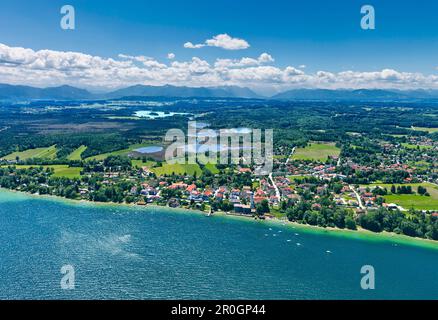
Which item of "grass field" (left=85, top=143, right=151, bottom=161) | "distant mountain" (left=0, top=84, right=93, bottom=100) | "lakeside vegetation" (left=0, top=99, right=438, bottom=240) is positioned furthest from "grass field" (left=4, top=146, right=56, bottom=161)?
"distant mountain" (left=0, top=84, right=93, bottom=100)

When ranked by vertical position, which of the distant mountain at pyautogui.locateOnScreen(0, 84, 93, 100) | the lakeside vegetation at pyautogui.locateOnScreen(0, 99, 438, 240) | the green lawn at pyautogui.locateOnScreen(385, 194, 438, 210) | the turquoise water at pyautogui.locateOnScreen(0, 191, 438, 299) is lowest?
the turquoise water at pyautogui.locateOnScreen(0, 191, 438, 299)

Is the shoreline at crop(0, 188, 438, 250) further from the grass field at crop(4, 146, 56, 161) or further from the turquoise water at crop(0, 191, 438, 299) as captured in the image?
the grass field at crop(4, 146, 56, 161)

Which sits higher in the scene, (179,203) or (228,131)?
(228,131)

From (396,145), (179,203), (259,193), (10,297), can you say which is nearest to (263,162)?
(259,193)

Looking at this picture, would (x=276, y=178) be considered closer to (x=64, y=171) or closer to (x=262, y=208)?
(x=262, y=208)

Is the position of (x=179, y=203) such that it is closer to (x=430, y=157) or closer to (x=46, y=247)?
(x=46, y=247)

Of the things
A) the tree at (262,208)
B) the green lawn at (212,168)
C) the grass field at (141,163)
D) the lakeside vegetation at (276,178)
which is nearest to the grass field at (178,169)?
the lakeside vegetation at (276,178)

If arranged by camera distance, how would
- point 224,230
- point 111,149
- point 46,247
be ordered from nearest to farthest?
point 46,247, point 224,230, point 111,149

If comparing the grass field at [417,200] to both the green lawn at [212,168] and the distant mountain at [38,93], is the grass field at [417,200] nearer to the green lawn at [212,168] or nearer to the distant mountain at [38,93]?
the green lawn at [212,168]
